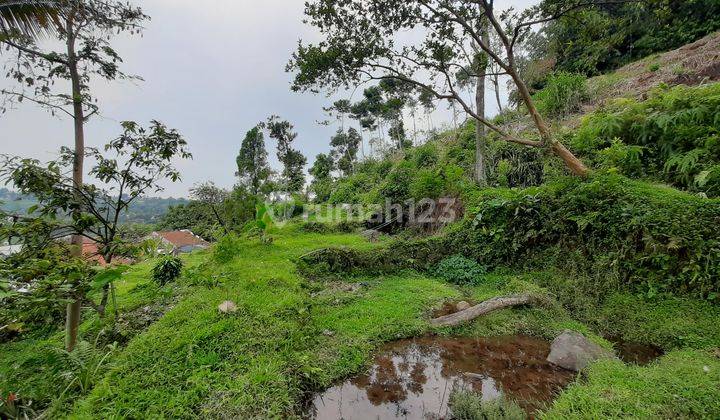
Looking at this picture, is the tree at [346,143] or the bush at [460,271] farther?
the tree at [346,143]

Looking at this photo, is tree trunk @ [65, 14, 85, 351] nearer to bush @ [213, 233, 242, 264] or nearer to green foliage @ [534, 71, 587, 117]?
bush @ [213, 233, 242, 264]

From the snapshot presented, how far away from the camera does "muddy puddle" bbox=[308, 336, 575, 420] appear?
2945 mm

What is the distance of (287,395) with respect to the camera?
269cm

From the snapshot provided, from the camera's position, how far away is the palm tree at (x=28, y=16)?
3.20 meters

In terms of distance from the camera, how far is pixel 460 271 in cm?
607

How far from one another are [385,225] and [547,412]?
727 centimetres

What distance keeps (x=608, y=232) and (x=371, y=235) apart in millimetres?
5705

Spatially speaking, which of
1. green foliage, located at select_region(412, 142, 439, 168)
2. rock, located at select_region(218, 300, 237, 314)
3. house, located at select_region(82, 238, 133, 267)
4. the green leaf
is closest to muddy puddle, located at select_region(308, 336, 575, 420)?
rock, located at select_region(218, 300, 237, 314)

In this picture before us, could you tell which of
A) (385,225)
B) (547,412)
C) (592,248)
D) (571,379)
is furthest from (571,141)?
(547,412)

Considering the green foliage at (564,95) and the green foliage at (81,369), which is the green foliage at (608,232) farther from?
the green foliage at (81,369)

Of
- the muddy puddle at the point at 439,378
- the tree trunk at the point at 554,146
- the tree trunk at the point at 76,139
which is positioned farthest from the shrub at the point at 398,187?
the tree trunk at the point at 76,139

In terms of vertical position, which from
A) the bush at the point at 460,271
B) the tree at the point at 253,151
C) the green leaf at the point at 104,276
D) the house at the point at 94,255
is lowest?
the bush at the point at 460,271

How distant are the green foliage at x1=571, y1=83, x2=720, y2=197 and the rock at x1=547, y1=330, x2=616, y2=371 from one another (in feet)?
9.86

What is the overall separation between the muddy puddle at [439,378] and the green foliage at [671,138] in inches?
145
